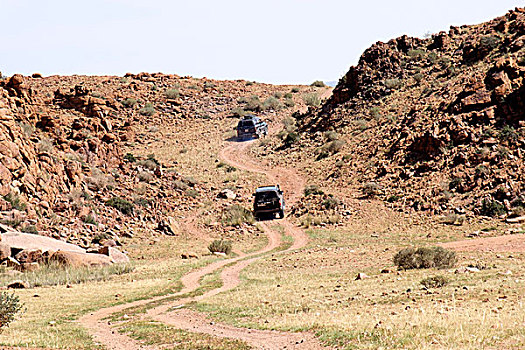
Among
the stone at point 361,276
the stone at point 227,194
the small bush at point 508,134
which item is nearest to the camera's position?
the stone at point 361,276

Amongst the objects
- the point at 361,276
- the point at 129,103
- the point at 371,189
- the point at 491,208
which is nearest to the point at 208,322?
the point at 361,276

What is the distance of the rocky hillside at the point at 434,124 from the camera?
32.3 metres

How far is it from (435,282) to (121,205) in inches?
957

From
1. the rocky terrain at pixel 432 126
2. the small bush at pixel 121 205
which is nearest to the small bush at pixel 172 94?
the rocky terrain at pixel 432 126

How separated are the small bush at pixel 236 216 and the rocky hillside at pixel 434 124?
8.55 metres

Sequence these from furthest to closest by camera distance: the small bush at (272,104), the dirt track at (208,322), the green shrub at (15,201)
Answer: the small bush at (272,104)
the green shrub at (15,201)
the dirt track at (208,322)

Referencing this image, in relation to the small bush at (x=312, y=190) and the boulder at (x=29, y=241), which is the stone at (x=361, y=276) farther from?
the small bush at (x=312, y=190)

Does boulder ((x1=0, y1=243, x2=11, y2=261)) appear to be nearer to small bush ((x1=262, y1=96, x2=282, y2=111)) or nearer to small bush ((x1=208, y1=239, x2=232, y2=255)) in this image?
small bush ((x1=208, y1=239, x2=232, y2=255))

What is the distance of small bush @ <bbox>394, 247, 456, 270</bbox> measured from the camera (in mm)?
17281

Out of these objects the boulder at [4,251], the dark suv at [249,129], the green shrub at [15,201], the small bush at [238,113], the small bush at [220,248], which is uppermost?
the small bush at [238,113]

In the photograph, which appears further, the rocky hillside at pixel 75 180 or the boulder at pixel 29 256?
the rocky hillside at pixel 75 180

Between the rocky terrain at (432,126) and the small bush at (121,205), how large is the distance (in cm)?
1592

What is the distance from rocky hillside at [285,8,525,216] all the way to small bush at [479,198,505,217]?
5 cm

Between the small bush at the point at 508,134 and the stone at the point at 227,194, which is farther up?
the small bush at the point at 508,134
